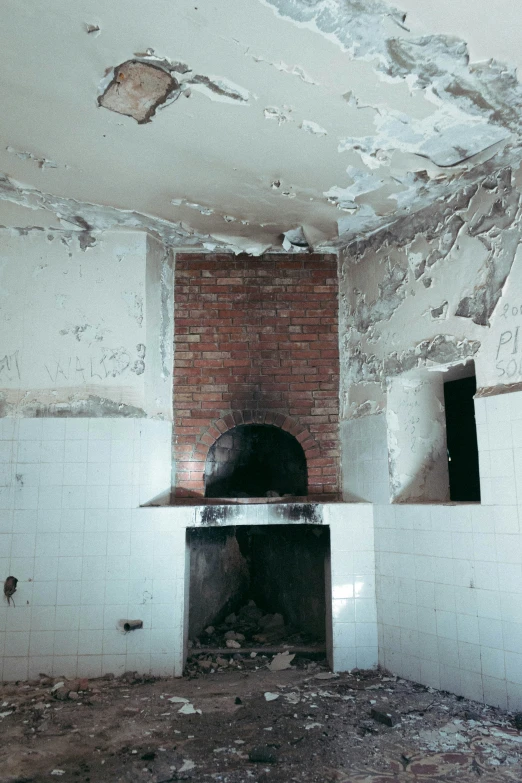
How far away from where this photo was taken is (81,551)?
4.16 metres

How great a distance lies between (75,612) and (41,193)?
3.11m

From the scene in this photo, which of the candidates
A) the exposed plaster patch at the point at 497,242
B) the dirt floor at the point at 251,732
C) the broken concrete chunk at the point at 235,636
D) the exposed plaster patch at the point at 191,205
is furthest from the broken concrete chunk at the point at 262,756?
the exposed plaster patch at the point at 191,205

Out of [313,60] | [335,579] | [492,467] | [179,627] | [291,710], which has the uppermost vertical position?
[313,60]

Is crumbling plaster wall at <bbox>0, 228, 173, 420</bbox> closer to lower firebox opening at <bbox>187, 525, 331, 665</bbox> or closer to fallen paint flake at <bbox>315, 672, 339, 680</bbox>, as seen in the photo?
lower firebox opening at <bbox>187, 525, 331, 665</bbox>

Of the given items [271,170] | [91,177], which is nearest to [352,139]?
[271,170]

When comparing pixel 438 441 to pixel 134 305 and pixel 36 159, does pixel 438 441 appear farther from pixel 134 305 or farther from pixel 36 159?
pixel 36 159

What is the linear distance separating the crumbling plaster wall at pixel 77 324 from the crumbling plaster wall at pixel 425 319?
71.3 inches

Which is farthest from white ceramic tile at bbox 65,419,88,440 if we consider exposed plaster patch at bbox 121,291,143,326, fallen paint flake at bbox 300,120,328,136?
fallen paint flake at bbox 300,120,328,136

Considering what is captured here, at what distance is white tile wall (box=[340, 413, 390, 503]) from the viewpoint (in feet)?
14.3

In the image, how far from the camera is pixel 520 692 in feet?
10.4

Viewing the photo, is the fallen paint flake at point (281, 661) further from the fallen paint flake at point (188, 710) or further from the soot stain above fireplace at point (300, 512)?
the soot stain above fireplace at point (300, 512)

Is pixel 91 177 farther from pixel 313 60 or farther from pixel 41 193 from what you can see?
pixel 313 60

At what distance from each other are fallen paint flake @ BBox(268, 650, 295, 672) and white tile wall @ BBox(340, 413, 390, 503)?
1361 millimetres

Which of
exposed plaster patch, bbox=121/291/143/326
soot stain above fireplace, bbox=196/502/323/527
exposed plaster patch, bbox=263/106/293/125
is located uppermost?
exposed plaster patch, bbox=263/106/293/125
